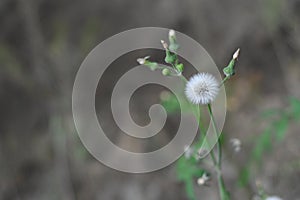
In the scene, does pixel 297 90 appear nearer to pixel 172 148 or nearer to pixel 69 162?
pixel 172 148

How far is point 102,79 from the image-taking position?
93.7 inches

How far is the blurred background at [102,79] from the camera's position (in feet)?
7.07

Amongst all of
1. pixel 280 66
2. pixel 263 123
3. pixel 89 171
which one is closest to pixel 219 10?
pixel 280 66

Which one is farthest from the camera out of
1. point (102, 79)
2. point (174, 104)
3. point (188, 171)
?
point (102, 79)

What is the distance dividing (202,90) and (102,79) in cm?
154

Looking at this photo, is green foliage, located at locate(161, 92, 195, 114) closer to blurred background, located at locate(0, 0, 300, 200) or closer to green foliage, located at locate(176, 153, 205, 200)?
green foliage, located at locate(176, 153, 205, 200)

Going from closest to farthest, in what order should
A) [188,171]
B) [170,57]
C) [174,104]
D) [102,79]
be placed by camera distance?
[170,57], [188,171], [174,104], [102,79]

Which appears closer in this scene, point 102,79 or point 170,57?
point 170,57

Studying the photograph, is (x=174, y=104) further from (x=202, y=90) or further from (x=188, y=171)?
(x=202, y=90)

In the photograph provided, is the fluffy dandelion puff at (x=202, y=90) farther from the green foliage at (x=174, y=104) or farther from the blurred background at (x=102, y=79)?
the blurred background at (x=102, y=79)

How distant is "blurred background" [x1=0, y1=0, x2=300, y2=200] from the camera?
2156 millimetres

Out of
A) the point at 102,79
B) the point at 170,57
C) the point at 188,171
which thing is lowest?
the point at 188,171

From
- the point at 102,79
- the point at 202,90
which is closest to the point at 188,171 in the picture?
the point at 202,90

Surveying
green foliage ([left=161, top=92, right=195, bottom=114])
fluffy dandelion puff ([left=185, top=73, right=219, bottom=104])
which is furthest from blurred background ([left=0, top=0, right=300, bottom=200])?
fluffy dandelion puff ([left=185, top=73, right=219, bottom=104])
